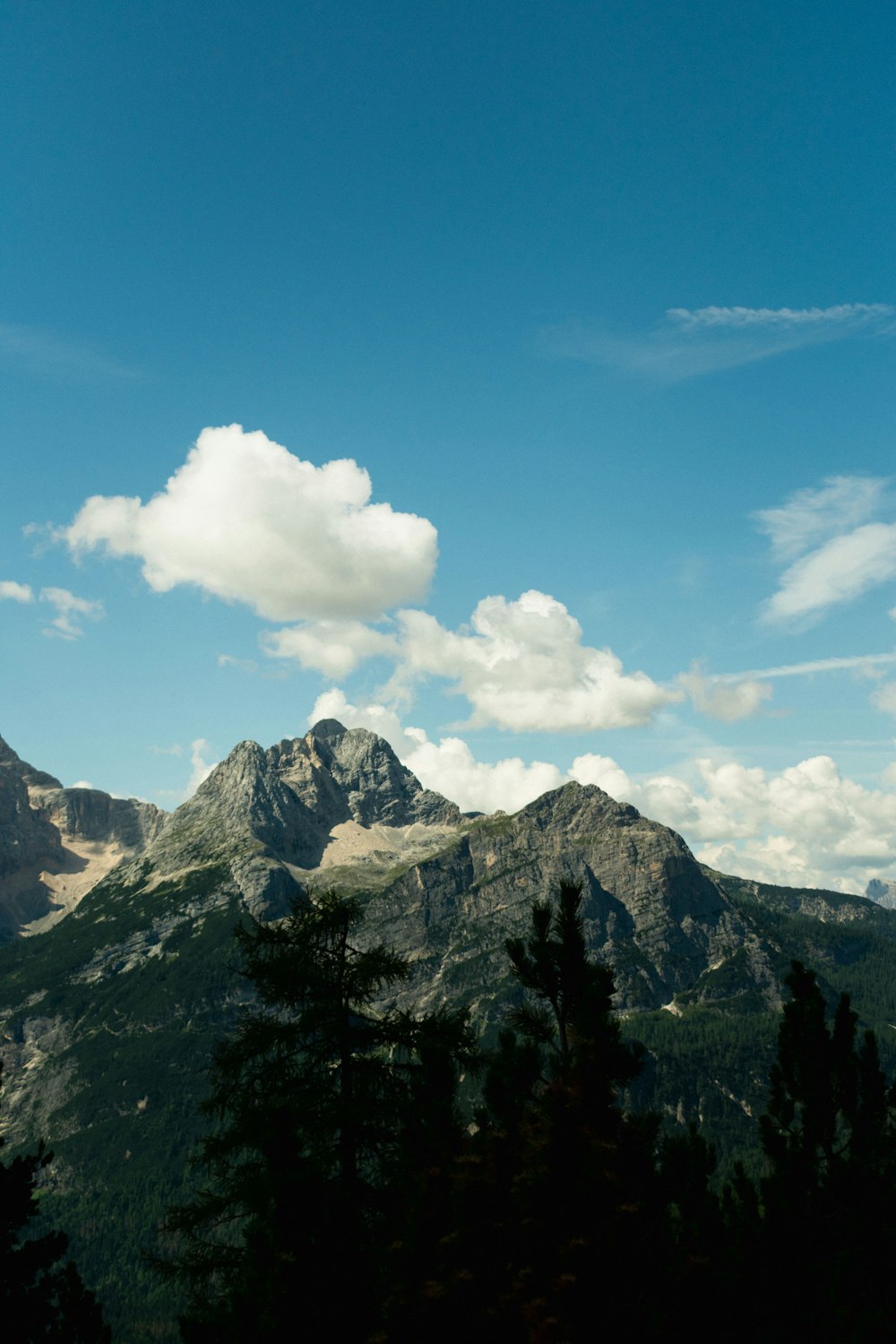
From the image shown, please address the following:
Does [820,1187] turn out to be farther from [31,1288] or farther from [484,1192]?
[31,1288]

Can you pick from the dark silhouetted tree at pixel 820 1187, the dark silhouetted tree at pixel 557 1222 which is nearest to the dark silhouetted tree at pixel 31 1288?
the dark silhouetted tree at pixel 557 1222

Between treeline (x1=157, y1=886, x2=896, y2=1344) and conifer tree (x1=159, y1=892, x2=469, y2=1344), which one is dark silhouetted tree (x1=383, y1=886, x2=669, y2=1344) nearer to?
treeline (x1=157, y1=886, x2=896, y2=1344)

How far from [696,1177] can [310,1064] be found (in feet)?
35.8

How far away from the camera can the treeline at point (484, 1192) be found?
Result: 14.2 m

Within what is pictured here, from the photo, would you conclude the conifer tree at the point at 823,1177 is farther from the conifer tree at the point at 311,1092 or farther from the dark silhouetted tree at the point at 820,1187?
the conifer tree at the point at 311,1092

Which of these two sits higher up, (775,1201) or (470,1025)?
(470,1025)

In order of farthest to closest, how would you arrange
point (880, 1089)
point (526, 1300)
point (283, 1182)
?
point (880, 1089) → point (283, 1182) → point (526, 1300)

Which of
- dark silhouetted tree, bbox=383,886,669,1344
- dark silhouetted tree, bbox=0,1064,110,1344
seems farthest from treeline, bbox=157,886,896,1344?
dark silhouetted tree, bbox=0,1064,110,1344

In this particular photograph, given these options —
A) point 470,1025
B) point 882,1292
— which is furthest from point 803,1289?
point 470,1025

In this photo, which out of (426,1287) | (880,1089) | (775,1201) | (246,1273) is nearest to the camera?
(426,1287)

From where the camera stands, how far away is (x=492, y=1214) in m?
15.8

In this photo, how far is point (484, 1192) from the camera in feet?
52.2

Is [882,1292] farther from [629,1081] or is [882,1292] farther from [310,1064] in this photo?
[310,1064]

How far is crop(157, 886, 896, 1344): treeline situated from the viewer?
14.2 m
